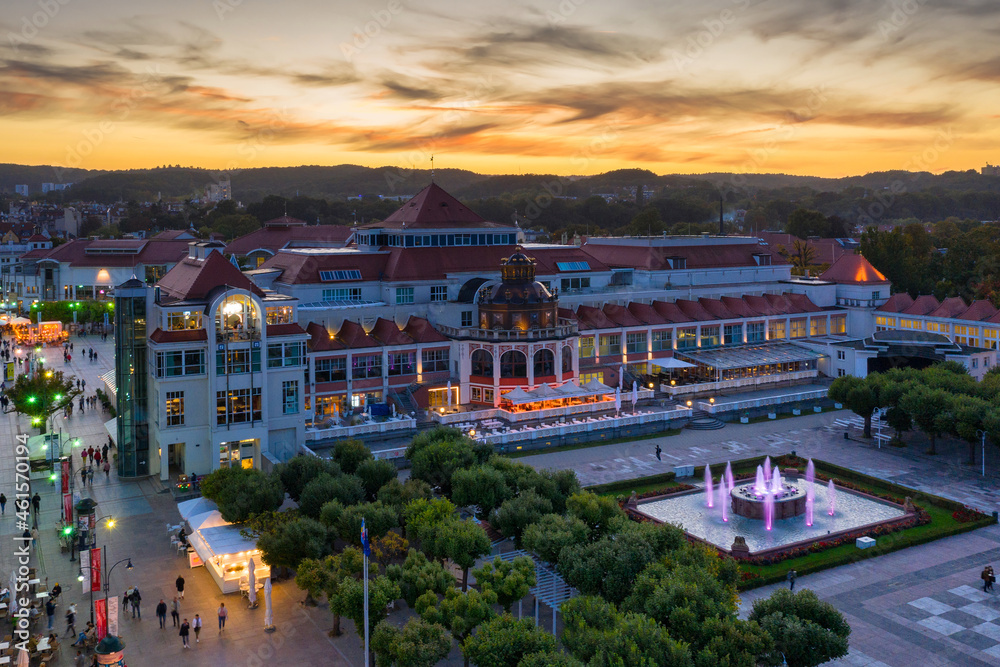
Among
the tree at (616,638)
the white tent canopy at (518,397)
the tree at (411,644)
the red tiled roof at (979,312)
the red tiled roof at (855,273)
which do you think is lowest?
the tree at (411,644)

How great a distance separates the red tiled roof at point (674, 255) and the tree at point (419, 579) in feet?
204

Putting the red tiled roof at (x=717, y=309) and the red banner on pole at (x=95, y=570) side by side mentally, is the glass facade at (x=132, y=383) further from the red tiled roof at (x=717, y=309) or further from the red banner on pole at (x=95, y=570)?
the red tiled roof at (x=717, y=309)

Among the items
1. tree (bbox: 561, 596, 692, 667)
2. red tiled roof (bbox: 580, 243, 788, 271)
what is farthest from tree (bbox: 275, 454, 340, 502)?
red tiled roof (bbox: 580, 243, 788, 271)

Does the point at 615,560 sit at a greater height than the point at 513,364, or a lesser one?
lesser

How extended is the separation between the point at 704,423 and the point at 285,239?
94677mm

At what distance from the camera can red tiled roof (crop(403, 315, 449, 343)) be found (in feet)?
231

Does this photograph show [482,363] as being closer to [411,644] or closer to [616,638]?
[411,644]

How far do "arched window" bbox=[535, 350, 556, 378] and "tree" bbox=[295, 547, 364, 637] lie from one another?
124 ft

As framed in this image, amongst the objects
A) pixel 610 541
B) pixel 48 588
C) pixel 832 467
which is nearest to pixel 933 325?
pixel 832 467

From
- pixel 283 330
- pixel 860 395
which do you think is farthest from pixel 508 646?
pixel 860 395

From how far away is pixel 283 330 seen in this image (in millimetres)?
55250

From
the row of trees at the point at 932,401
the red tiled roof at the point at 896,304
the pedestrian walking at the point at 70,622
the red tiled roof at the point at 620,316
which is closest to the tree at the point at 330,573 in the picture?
the pedestrian walking at the point at 70,622

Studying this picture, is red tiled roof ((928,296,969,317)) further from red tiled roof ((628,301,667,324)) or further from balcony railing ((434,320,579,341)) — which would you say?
balcony railing ((434,320,579,341))

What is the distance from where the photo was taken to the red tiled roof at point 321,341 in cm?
6550
